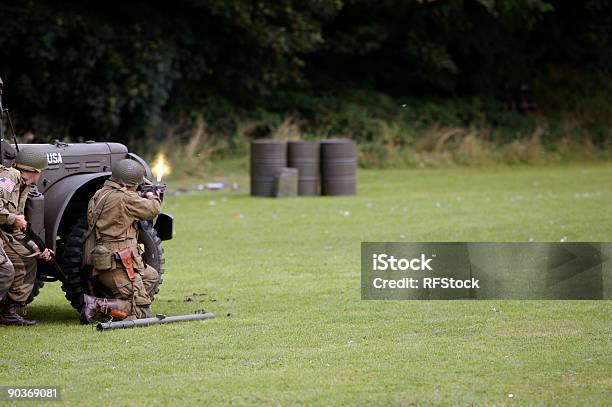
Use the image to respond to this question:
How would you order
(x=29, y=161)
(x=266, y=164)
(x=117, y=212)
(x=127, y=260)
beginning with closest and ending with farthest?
1. (x=29, y=161)
2. (x=117, y=212)
3. (x=127, y=260)
4. (x=266, y=164)

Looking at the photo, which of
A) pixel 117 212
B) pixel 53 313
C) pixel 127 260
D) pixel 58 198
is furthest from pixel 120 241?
pixel 53 313

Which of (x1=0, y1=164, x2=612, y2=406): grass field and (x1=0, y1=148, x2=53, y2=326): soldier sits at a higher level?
(x1=0, y1=148, x2=53, y2=326): soldier

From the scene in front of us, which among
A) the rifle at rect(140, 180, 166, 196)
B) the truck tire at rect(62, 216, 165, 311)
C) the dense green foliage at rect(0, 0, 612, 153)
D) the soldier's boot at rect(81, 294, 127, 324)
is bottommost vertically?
the soldier's boot at rect(81, 294, 127, 324)

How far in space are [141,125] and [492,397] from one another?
26.3m

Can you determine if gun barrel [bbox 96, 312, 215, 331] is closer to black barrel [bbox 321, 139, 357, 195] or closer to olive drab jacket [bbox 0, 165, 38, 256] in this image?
olive drab jacket [bbox 0, 165, 38, 256]

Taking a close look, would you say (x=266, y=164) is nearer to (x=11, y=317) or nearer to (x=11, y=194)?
(x=11, y=317)

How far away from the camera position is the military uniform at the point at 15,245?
10617mm

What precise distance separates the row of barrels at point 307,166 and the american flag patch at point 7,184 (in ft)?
52.9

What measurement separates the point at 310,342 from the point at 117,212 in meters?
2.19

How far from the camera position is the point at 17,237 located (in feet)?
36.6

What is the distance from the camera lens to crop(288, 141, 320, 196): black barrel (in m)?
27.0

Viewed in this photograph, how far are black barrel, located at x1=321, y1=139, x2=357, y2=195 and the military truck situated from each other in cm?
1480

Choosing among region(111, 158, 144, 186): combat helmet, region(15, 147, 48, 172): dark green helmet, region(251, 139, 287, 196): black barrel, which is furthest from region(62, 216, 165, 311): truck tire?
region(251, 139, 287, 196): black barrel

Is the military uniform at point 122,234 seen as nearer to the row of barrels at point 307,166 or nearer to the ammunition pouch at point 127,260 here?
the ammunition pouch at point 127,260
